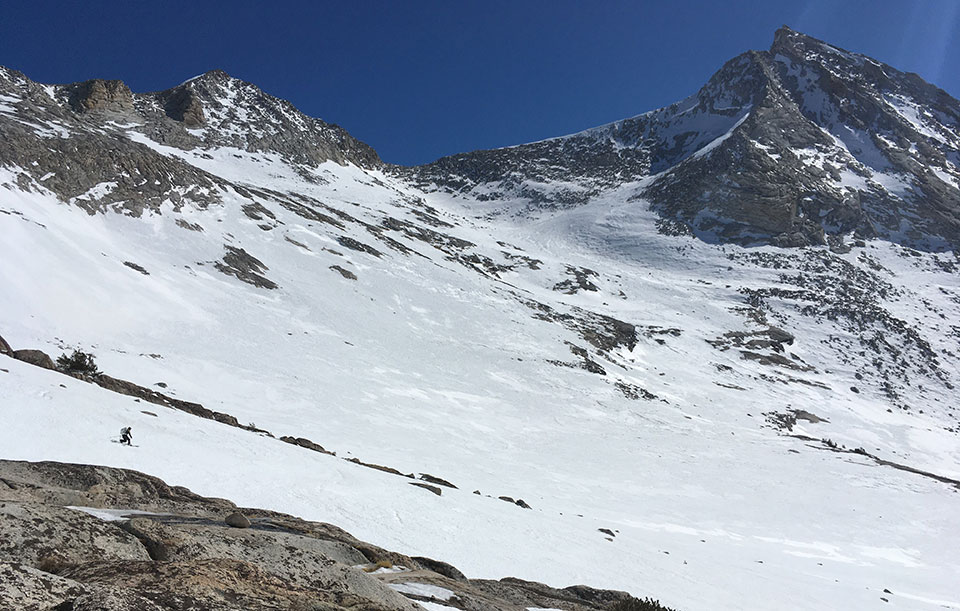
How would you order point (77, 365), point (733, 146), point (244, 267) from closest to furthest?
point (77, 365) < point (244, 267) < point (733, 146)

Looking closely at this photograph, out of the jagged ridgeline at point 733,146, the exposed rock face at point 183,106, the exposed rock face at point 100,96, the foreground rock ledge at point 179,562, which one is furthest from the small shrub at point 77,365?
the exposed rock face at point 183,106

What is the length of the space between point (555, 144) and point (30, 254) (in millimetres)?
149446

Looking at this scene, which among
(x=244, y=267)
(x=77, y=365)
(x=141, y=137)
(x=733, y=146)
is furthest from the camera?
(x=733, y=146)

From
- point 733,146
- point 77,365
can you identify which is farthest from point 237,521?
point 733,146

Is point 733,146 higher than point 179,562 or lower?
higher

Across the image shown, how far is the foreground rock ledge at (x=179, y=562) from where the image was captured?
10.0 ft

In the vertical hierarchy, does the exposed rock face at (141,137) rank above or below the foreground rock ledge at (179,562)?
above

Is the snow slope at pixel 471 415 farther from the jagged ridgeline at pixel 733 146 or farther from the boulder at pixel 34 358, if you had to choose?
the jagged ridgeline at pixel 733 146

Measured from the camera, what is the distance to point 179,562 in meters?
3.83

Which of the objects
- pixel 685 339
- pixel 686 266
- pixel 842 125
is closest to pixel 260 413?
pixel 685 339

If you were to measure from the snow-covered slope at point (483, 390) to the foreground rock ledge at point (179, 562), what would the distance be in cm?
221

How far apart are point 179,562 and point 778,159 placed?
133111 mm

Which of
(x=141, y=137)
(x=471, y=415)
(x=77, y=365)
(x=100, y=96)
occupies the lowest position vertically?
(x=77, y=365)

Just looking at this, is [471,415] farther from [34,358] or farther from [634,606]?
[634,606]
